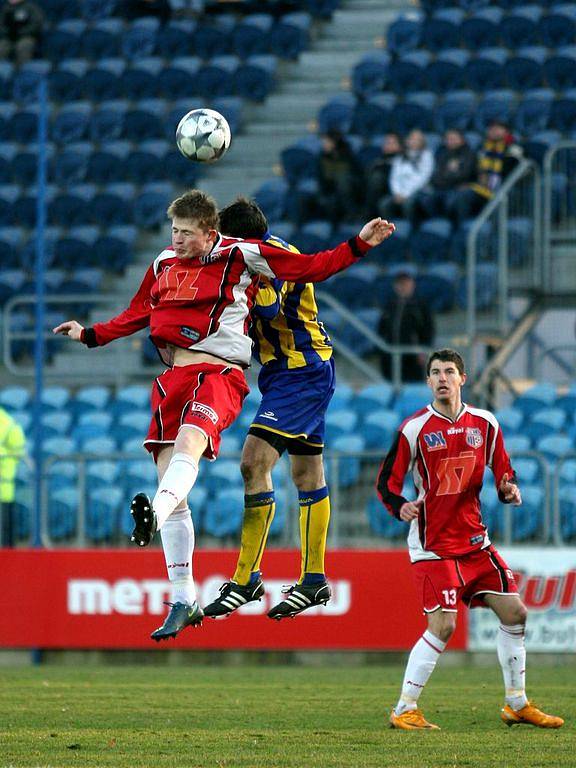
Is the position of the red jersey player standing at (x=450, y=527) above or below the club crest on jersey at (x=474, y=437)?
below

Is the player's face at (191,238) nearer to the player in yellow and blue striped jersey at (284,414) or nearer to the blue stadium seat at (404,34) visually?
the player in yellow and blue striped jersey at (284,414)

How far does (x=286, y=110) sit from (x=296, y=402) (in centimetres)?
1391

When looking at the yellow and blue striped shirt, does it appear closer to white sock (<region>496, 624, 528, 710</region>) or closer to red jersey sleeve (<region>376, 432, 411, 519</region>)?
red jersey sleeve (<region>376, 432, 411, 519</region>)

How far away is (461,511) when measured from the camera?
9.55 metres

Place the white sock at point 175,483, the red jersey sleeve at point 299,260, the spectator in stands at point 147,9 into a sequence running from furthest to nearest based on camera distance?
the spectator in stands at point 147,9 < the red jersey sleeve at point 299,260 < the white sock at point 175,483

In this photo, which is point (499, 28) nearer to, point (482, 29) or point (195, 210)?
point (482, 29)

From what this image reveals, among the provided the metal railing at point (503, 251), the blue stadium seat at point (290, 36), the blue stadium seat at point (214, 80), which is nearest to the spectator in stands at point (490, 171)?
the metal railing at point (503, 251)

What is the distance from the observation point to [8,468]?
14.6m

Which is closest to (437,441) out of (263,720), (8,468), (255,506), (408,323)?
(255,506)

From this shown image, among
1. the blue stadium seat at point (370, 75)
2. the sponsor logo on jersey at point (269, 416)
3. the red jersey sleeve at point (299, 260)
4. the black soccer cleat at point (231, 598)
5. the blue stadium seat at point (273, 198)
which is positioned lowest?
the black soccer cleat at point (231, 598)

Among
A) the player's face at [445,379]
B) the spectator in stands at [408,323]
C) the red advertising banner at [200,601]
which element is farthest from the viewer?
the spectator in stands at [408,323]

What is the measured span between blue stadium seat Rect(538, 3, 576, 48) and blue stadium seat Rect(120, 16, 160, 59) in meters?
5.95

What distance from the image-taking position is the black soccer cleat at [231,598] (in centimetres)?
850

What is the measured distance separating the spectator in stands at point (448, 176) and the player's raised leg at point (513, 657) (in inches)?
360
